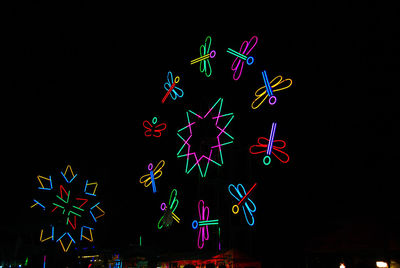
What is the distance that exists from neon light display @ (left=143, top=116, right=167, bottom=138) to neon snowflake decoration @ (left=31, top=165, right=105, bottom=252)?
3.19m

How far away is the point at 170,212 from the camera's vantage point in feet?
33.4

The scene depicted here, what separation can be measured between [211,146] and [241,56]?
9.22 ft

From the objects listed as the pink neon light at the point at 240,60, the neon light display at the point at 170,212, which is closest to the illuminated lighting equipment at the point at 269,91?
the pink neon light at the point at 240,60

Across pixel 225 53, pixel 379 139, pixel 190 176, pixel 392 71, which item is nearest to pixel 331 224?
pixel 379 139

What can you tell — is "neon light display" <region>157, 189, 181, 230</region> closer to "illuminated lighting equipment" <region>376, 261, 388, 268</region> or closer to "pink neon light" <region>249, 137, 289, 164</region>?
"pink neon light" <region>249, 137, 289, 164</region>

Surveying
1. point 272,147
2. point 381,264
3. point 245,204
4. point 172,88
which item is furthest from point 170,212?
point 381,264

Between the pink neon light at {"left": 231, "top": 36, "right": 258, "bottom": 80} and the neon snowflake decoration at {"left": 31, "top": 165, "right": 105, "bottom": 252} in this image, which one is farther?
the neon snowflake decoration at {"left": 31, "top": 165, "right": 105, "bottom": 252}

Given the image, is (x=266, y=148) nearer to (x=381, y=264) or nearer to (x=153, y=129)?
(x=381, y=264)

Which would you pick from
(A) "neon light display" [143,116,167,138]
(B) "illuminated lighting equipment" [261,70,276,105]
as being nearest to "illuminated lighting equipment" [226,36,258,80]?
(B) "illuminated lighting equipment" [261,70,276,105]

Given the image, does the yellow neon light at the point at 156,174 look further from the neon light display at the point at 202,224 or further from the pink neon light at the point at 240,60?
the pink neon light at the point at 240,60

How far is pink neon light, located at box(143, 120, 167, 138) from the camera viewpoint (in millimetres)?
11430

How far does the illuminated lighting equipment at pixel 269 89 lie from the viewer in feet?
27.9

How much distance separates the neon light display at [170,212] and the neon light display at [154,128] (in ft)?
7.48

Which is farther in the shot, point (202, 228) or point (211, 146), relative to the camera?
point (211, 146)
